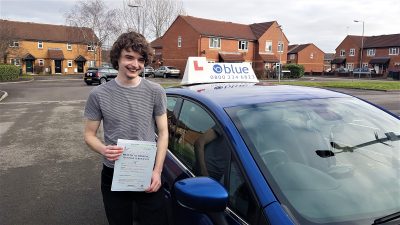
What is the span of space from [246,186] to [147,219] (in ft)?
2.67

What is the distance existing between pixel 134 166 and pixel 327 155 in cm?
119

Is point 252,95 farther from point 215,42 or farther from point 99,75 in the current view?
point 215,42

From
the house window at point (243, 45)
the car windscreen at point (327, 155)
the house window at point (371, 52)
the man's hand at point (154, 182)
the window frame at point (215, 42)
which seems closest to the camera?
the car windscreen at point (327, 155)

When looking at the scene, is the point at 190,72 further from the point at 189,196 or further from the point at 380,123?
the point at 189,196

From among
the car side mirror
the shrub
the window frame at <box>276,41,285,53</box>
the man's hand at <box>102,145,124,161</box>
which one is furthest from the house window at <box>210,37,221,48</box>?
the car side mirror

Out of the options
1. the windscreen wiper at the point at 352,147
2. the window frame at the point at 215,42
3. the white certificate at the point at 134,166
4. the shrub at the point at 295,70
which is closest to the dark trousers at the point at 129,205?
the white certificate at the point at 134,166

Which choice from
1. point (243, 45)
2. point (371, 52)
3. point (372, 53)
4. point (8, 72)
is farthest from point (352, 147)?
point (371, 52)

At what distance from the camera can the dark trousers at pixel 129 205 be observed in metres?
2.40

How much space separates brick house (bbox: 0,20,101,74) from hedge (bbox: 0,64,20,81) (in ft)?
58.8

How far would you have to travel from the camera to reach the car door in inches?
77.9

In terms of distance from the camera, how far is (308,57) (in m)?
72.6

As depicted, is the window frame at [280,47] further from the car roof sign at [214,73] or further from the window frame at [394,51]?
the car roof sign at [214,73]

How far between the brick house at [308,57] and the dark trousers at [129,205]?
72347 millimetres

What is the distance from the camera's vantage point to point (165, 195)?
275 cm
